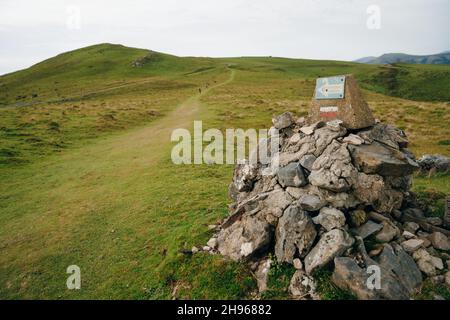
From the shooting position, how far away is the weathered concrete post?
485 inches


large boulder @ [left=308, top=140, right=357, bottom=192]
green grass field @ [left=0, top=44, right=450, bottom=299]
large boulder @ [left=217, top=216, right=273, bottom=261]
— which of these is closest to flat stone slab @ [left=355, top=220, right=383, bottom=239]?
large boulder @ [left=308, top=140, right=357, bottom=192]

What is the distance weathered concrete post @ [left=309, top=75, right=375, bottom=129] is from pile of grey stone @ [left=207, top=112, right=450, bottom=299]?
405 millimetres

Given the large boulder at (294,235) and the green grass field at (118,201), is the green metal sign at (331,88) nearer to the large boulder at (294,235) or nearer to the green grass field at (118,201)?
the large boulder at (294,235)

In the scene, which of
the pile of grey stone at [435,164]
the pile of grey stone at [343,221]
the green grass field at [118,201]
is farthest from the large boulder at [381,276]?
the pile of grey stone at [435,164]

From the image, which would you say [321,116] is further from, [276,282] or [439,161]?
[439,161]

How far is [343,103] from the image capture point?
12.6 meters

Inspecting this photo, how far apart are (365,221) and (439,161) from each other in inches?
495

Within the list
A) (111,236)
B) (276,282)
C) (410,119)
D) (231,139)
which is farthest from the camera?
(410,119)

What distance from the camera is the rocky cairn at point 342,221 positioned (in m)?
9.39

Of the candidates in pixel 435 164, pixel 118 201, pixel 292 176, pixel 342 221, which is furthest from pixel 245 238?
pixel 435 164

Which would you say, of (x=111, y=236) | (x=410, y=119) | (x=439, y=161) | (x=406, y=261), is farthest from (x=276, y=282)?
(x=410, y=119)

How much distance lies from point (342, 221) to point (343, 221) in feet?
0.16

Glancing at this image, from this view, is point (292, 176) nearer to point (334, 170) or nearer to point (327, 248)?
point (334, 170)
